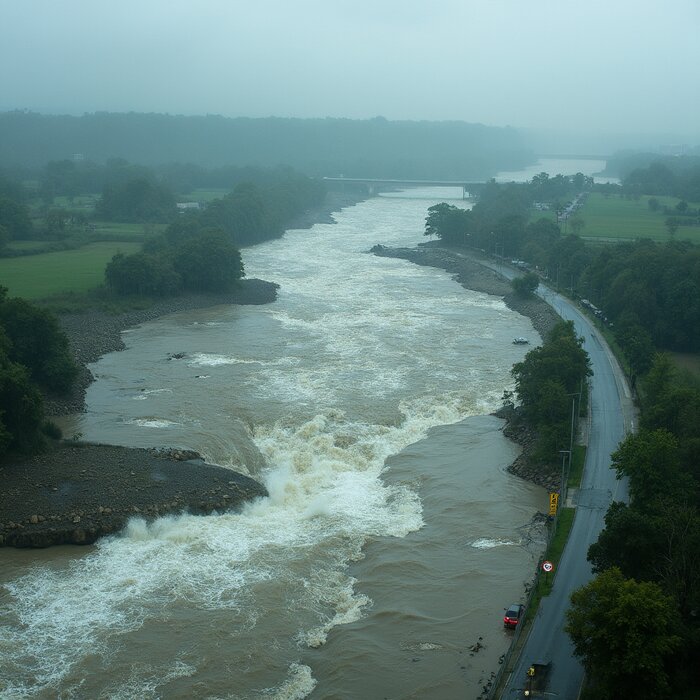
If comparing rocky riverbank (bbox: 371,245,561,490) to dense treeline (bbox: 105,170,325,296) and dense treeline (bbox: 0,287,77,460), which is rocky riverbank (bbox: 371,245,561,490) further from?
dense treeline (bbox: 0,287,77,460)

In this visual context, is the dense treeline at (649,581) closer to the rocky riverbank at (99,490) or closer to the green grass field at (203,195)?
the rocky riverbank at (99,490)

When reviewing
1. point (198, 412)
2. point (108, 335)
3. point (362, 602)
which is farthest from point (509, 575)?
point (108, 335)

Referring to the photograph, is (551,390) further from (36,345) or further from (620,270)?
(620,270)

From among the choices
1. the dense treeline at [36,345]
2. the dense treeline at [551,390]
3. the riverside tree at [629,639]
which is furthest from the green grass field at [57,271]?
the riverside tree at [629,639]

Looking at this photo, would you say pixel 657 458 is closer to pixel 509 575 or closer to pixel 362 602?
pixel 509 575

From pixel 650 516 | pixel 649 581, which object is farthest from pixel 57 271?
pixel 649 581

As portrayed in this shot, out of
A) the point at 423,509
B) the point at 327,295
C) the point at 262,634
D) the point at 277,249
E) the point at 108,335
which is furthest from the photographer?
the point at 277,249
